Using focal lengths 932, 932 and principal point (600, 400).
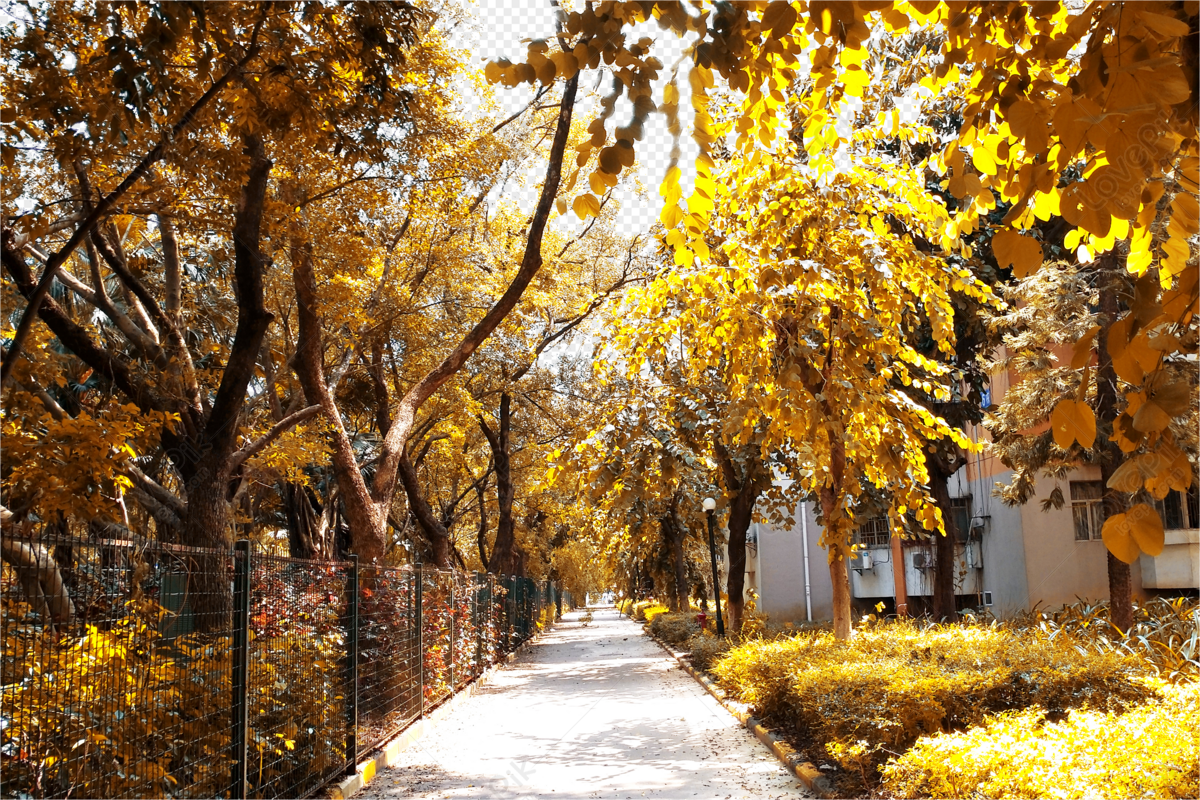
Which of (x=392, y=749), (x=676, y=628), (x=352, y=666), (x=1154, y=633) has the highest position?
(x=352, y=666)

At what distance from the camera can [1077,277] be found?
11.5 metres

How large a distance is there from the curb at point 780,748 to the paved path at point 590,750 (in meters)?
0.10

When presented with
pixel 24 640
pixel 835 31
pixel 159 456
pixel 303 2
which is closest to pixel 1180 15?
pixel 835 31

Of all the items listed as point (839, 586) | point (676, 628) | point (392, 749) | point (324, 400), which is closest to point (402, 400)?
point (324, 400)

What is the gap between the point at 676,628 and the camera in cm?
2623

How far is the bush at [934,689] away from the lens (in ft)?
24.1

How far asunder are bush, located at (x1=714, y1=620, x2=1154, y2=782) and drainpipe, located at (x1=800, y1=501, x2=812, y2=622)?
20689 millimetres

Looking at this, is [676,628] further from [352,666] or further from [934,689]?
[934,689]

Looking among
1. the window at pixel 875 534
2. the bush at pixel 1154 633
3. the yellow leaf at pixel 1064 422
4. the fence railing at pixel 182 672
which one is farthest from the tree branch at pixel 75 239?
the window at pixel 875 534

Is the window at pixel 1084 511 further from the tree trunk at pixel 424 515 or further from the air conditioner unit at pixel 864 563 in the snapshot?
the tree trunk at pixel 424 515

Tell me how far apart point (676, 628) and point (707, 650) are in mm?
8420

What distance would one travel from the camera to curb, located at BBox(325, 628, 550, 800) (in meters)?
7.97

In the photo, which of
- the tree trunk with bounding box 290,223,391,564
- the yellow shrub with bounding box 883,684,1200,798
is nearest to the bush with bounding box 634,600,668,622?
the tree trunk with bounding box 290,223,391,564

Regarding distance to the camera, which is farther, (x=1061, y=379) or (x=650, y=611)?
(x=650, y=611)
